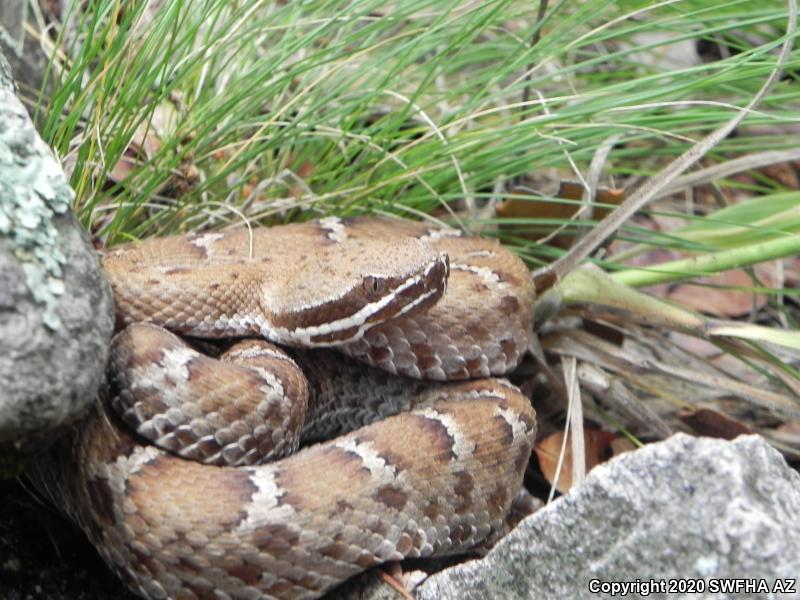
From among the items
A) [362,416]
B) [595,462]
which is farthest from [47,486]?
[595,462]

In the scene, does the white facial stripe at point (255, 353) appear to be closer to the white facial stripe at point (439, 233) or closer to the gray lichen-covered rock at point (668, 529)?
the white facial stripe at point (439, 233)

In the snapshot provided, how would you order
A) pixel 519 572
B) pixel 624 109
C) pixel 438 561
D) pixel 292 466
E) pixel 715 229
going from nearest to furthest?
pixel 519 572 < pixel 292 466 < pixel 438 561 < pixel 624 109 < pixel 715 229

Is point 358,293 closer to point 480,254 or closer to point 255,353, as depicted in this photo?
point 255,353

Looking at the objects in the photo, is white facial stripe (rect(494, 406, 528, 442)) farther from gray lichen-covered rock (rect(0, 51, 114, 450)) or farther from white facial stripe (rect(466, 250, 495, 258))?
gray lichen-covered rock (rect(0, 51, 114, 450))

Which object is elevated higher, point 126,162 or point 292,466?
point 126,162

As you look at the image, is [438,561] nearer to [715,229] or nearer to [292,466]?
[292,466]

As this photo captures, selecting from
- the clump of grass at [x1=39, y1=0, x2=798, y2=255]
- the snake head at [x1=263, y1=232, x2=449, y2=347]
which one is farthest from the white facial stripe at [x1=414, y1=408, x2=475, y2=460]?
the clump of grass at [x1=39, y1=0, x2=798, y2=255]

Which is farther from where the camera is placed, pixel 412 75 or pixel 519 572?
pixel 412 75

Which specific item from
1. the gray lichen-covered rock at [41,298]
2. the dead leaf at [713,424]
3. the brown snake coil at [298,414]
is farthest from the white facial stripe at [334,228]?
the dead leaf at [713,424]
